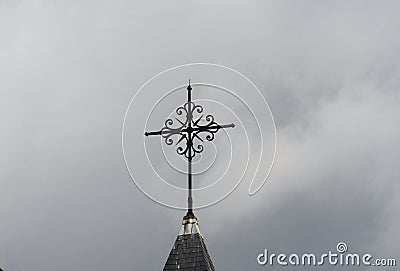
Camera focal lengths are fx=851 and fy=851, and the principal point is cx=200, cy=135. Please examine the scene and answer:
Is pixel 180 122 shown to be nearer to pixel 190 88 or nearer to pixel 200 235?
pixel 190 88

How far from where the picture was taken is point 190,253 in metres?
20.2

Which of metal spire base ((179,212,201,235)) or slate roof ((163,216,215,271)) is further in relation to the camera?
metal spire base ((179,212,201,235))

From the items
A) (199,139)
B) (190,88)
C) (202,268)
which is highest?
(190,88)

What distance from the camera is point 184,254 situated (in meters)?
20.3

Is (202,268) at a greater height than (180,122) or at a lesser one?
lesser

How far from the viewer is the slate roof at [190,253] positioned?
20.0 m

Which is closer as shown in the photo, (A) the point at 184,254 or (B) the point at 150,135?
(A) the point at 184,254

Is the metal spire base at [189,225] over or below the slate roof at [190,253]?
over

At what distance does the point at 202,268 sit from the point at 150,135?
3989 millimetres

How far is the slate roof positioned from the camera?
19984 mm

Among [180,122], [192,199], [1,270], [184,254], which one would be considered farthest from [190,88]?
[1,270]

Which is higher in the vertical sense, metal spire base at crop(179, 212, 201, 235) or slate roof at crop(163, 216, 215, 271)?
metal spire base at crop(179, 212, 201, 235)

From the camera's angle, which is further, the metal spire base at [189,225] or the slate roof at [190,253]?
the metal spire base at [189,225]

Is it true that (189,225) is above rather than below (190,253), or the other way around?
above
